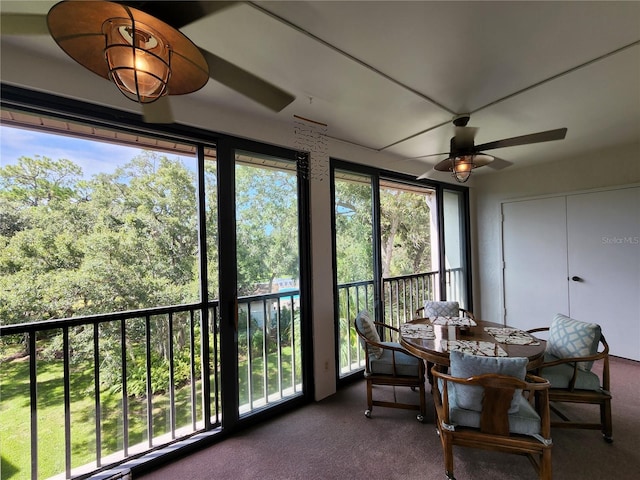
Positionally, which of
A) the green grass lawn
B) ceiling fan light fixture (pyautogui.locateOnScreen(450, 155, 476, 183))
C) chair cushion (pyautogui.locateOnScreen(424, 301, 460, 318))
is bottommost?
the green grass lawn

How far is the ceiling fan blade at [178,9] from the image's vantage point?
87cm

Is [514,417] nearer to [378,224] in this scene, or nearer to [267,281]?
[267,281]

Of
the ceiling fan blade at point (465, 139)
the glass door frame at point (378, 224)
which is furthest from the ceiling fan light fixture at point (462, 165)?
the glass door frame at point (378, 224)

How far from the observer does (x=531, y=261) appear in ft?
13.3

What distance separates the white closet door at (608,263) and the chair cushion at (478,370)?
3.00 metres

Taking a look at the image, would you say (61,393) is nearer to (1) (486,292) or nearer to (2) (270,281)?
(2) (270,281)

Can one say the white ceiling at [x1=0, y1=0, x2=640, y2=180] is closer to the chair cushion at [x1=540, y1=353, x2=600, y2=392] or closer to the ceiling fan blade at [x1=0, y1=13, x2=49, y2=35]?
the ceiling fan blade at [x1=0, y1=13, x2=49, y2=35]

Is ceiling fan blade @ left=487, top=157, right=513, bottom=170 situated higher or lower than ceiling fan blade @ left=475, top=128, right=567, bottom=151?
lower

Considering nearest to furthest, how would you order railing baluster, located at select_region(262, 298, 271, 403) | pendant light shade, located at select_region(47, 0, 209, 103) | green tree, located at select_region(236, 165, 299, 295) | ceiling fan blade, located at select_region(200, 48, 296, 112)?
1. pendant light shade, located at select_region(47, 0, 209, 103)
2. ceiling fan blade, located at select_region(200, 48, 296, 112)
3. green tree, located at select_region(236, 165, 299, 295)
4. railing baluster, located at select_region(262, 298, 271, 403)

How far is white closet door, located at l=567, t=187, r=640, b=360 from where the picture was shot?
327 centimetres

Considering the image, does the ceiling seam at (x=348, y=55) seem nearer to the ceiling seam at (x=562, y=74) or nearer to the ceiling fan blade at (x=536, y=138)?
the ceiling seam at (x=562, y=74)

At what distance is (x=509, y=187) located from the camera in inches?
168

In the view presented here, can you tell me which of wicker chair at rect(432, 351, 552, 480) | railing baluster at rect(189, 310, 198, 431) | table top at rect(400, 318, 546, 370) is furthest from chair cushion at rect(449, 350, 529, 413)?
railing baluster at rect(189, 310, 198, 431)

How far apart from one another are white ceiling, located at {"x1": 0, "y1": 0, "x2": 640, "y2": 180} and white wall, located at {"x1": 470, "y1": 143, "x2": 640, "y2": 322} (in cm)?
108
